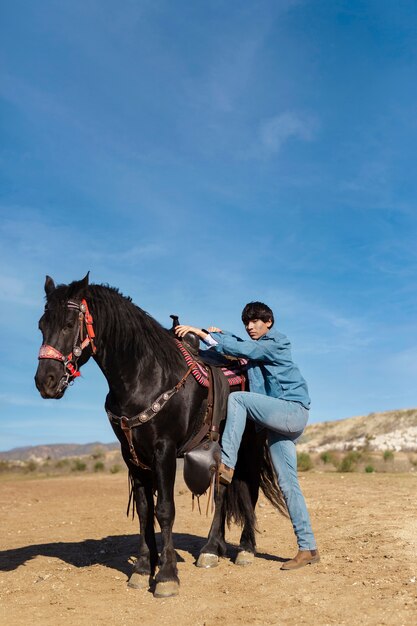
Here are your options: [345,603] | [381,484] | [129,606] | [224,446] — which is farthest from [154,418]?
[381,484]

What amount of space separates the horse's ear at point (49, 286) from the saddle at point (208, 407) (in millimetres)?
1362

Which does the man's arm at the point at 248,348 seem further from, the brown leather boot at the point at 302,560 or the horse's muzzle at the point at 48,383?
the brown leather boot at the point at 302,560

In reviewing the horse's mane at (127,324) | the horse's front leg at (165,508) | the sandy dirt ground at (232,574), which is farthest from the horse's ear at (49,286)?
the sandy dirt ground at (232,574)

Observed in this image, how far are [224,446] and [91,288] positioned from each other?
1946 mm

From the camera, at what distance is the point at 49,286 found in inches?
220

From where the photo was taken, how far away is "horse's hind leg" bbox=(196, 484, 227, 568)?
20.5 ft

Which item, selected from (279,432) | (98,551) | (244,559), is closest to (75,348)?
(279,432)

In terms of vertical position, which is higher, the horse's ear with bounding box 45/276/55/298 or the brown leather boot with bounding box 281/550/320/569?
the horse's ear with bounding box 45/276/55/298

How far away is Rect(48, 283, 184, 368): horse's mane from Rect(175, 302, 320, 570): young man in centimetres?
34

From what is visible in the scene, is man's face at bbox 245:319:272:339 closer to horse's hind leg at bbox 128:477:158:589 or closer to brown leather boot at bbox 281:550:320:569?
horse's hind leg at bbox 128:477:158:589

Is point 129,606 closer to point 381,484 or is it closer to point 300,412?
point 300,412

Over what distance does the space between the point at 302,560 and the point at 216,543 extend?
0.96 meters

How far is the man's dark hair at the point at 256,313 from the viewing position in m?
6.08

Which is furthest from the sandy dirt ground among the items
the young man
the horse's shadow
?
the young man
